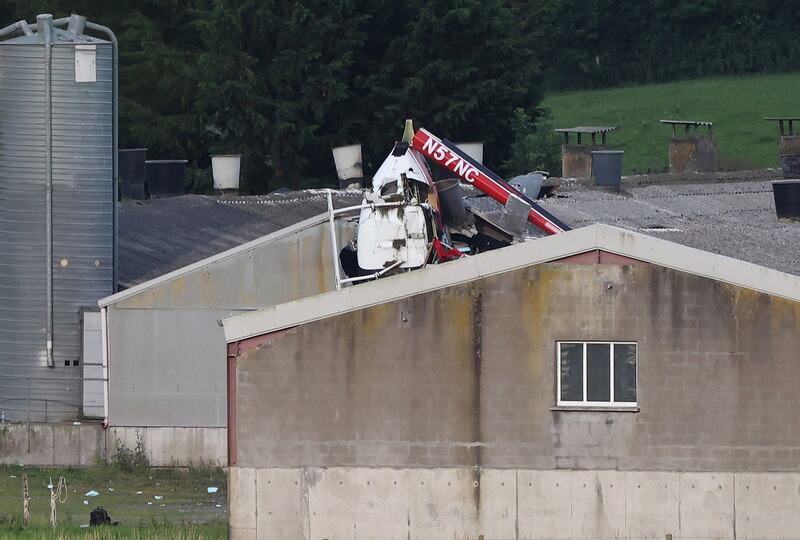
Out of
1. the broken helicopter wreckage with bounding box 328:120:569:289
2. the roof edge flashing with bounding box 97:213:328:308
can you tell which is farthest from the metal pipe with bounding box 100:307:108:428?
the broken helicopter wreckage with bounding box 328:120:569:289

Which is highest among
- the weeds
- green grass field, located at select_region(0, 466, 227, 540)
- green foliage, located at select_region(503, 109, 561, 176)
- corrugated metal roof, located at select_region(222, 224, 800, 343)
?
green foliage, located at select_region(503, 109, 561, 176)

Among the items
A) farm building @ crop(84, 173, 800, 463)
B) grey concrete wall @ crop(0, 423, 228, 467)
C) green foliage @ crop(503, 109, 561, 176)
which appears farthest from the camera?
green foliage @ crop(503, 109, 561, 176)

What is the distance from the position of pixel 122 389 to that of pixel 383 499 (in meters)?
9.48

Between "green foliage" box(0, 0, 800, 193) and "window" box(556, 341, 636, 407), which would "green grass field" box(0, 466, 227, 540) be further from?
"green foliage" box(0, 0, 800, 193)

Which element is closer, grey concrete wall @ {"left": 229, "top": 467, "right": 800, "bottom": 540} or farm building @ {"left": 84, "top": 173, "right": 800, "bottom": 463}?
grey concrete wall @ {"left": 229, "top": 467, "right": 800, "bottom": 540}

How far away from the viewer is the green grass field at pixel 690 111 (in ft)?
235

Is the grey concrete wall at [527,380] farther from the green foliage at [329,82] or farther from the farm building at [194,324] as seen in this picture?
the green foliage at [329,82]

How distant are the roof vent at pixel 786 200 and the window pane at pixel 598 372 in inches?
530

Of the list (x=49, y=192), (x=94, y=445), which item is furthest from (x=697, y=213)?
(x=94, y=445)

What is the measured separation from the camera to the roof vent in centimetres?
3438

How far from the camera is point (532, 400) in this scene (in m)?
22.0

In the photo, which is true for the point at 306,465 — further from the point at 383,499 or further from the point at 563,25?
the point at 563,25

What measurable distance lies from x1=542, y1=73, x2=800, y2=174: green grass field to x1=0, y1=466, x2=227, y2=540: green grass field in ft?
136

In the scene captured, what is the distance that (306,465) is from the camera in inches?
871
